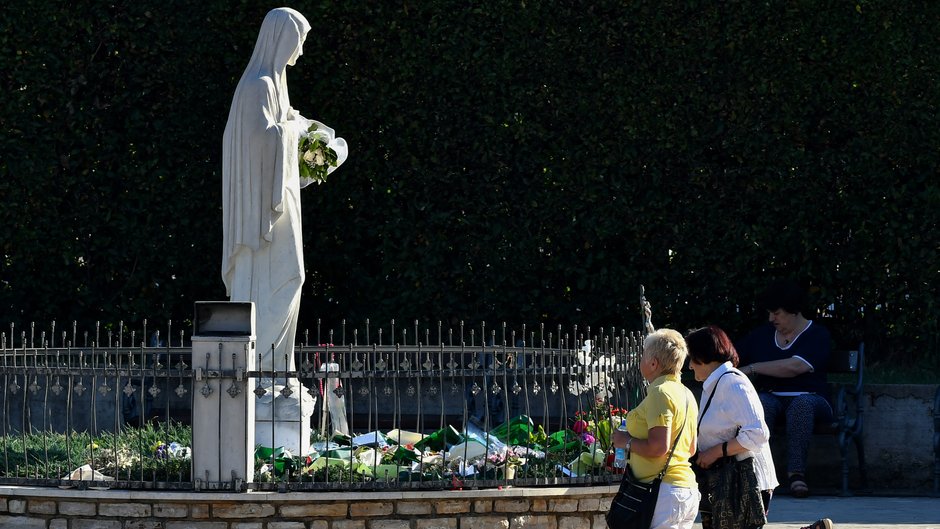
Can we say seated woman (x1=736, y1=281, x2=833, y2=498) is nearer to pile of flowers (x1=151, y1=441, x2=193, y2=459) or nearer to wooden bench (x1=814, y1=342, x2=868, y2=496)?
wooden bench (x1=814, y1=342, x2=868, y2=496)

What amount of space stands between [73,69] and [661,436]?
7461 mm

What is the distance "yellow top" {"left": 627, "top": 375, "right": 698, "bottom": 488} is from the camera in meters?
5.89

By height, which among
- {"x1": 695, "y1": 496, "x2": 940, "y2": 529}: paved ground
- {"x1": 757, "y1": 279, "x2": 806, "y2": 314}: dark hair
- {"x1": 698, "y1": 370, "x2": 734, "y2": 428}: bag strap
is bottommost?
{"x1": 695, "y1": 496, "x2": 940, "y2": 529}: paved ground

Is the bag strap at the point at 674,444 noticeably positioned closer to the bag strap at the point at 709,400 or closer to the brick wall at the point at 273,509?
the bag strap at the point at 709,400

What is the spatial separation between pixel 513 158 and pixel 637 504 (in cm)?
587

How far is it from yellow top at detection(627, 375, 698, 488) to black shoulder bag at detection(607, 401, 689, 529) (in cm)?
2

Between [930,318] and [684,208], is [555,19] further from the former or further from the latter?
[930,318]

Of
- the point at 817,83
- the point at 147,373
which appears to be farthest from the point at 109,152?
the point at 817,83

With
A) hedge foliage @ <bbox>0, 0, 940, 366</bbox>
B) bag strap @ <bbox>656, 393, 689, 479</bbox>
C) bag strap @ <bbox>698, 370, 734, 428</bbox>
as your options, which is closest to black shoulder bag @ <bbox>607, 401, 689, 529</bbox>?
bag strap @ <bbox>656, 393, 689, 479</bbox>

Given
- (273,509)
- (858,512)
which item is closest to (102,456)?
(273,509)

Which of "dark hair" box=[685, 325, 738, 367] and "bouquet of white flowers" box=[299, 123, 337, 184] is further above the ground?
"bouquet of white flowers" box=[299, 123, 337, 184]

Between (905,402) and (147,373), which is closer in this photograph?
(147,373)

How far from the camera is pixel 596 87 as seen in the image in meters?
11.3

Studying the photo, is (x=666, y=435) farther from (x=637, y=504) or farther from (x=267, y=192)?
(x=267, y=192)
